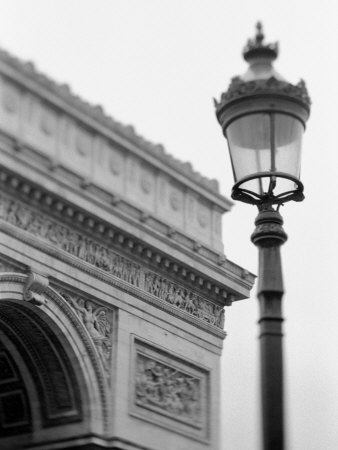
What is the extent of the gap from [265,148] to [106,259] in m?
12.4

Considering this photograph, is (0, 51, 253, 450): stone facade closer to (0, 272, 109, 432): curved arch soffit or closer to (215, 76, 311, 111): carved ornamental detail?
(0, 272, 109, 432): curved arch soffit

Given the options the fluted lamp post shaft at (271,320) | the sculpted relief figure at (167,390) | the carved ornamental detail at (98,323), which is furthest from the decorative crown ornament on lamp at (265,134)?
the sculpted relief figure at (167,390)

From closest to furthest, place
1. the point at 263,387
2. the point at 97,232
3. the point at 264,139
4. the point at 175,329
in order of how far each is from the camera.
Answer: the point at 263,387 < the point at 264,139 < the point at 97,232 < the point at 175,329

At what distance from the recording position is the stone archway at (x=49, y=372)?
18.7m

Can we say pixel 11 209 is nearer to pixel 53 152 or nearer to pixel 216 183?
pixel 53 152

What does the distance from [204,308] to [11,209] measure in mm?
5687

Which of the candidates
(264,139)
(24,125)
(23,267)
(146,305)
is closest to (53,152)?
(24,125)

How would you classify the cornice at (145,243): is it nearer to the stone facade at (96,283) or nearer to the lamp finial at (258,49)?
the stone facade at (96,283)

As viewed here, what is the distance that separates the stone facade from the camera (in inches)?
715

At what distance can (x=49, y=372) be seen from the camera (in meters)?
19.3

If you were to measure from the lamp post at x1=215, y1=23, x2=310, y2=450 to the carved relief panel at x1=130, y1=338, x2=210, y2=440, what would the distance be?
12532 mm

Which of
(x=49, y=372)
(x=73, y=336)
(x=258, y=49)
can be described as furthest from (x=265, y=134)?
(x=49, y=372)

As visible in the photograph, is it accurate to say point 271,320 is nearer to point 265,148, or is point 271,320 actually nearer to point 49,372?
point 265,148

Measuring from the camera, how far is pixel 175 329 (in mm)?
21125
